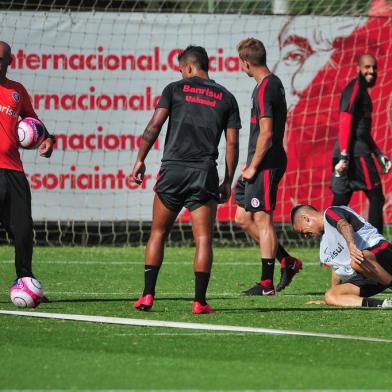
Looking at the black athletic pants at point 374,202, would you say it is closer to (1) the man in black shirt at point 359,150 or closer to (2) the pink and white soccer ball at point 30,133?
(1) the man in black shirt at point 359,150

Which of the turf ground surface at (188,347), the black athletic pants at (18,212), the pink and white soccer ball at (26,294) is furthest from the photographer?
the black athletic pants at (18,212)

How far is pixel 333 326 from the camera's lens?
889cm

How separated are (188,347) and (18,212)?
2.88 metres

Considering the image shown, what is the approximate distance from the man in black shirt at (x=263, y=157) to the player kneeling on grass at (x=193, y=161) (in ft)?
5.72

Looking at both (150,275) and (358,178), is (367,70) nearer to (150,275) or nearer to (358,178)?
(358,178)

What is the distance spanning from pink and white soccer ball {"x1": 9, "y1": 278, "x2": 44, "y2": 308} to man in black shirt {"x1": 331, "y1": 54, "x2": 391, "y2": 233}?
5018 millimetres

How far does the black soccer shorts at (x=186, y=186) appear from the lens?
9664mm

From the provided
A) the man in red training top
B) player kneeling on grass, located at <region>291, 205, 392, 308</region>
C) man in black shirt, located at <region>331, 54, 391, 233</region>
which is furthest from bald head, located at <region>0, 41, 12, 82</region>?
man in black shirt, located at <region>331, 54, 391, 233</region>

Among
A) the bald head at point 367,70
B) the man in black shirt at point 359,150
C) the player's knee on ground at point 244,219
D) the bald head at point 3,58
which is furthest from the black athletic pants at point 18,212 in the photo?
the bald head at point 367,70

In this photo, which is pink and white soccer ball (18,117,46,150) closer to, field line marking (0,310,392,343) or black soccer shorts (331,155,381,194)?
field line marking (0,310,392,343)

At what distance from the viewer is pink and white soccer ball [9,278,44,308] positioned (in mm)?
9878

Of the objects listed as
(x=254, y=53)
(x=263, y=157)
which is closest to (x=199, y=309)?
(x=263, y=157)

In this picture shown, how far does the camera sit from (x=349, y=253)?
9883 millimetres

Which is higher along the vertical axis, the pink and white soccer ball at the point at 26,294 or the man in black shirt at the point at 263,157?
the man in black shirt at the point at 263,157
